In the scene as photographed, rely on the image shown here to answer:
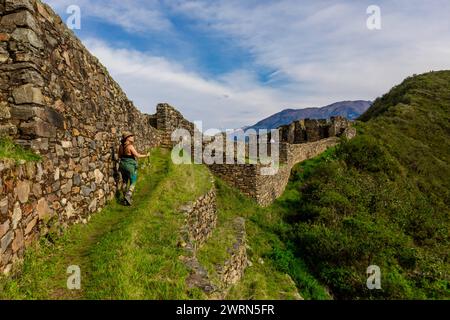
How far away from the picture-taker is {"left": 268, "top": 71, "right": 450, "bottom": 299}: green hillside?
12.3 metres

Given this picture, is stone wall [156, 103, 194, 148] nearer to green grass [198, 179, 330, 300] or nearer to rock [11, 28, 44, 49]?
green grass [198, 179, 330, 300]

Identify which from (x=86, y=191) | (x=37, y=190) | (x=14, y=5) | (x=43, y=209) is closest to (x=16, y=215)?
(x=37, y=190)

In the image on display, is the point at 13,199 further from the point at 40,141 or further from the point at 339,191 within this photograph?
the point at 339,191

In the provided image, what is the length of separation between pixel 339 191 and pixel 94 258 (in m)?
16.9

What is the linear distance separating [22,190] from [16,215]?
40 cm

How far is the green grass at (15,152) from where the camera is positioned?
456 centimetres

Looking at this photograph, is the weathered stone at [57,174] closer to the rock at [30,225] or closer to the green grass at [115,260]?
the rock at [30,225]

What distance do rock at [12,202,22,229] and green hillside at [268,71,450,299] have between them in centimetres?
1136

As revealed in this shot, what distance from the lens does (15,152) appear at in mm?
4816

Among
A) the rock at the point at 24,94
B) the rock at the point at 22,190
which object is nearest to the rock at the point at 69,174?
the rock at the point at 22,190

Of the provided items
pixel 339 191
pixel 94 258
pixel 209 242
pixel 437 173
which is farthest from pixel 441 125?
pixel 94 258

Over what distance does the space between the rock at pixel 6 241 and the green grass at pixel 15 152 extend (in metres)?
1.09
